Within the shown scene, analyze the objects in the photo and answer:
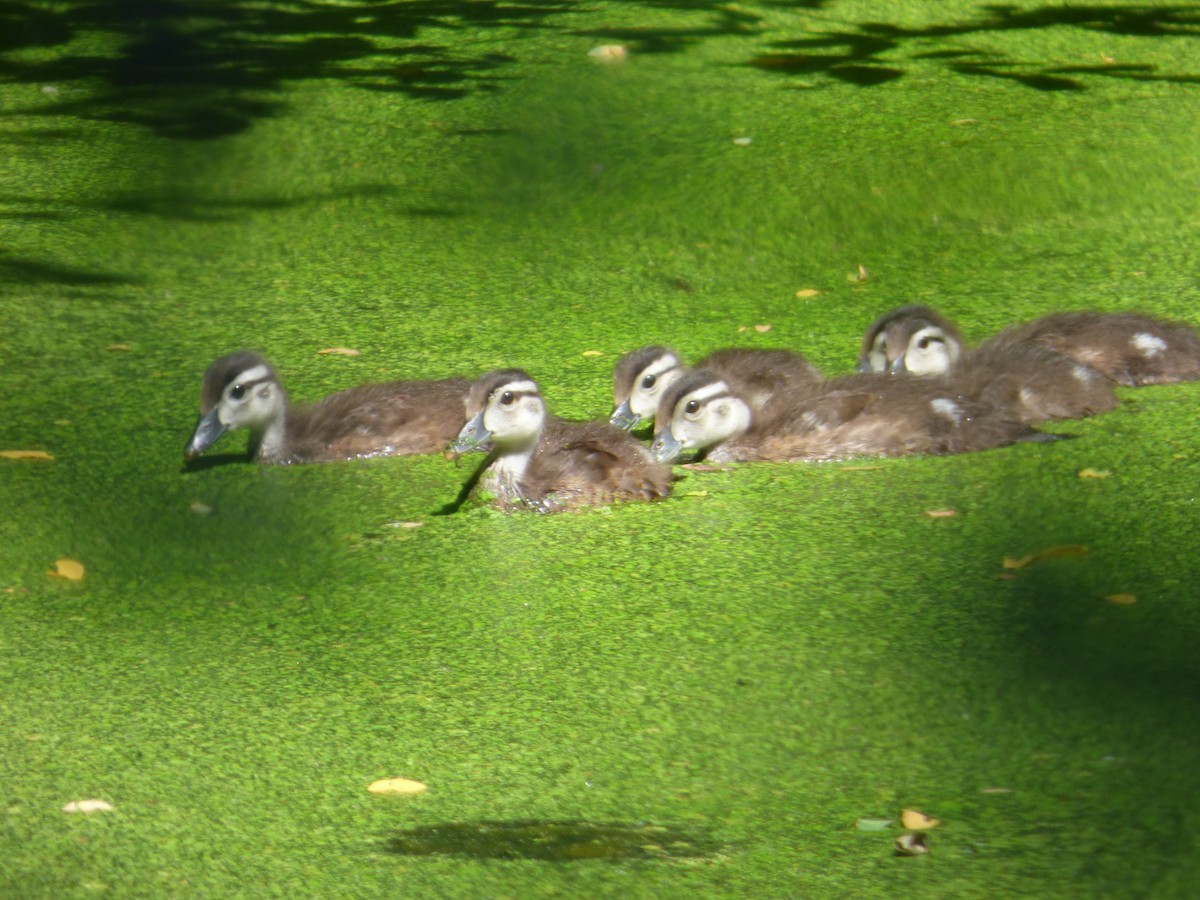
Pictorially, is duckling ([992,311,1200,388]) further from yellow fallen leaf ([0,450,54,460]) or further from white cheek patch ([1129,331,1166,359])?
yellow fallen leaf ([0,450,54,460])

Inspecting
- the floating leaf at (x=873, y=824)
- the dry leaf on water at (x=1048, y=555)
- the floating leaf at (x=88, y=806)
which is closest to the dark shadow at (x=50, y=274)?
the floating leaf at (x=88, y=806)

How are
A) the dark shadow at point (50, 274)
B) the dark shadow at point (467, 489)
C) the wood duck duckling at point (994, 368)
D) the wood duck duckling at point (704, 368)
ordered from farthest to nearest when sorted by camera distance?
the dark shadow at point (50, 274) < the wood duck duckling at point (704, 368) < the wood duck duckling at point (994, 368) < the dark shadow at point (467, 489)

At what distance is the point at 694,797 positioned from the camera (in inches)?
119

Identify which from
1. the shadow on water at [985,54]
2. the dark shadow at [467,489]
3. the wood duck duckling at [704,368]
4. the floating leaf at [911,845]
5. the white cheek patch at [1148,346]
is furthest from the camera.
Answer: the shadow on water at [985,54]

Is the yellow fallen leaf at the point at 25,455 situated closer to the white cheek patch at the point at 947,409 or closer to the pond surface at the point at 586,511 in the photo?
the pond surface at the point at 586,511

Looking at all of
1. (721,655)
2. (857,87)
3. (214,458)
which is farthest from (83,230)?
(721,655)

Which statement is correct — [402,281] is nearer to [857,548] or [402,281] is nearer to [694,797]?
[857,548]

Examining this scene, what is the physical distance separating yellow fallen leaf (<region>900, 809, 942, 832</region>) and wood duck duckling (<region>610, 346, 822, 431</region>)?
2271 mm

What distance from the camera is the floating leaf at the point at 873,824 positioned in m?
2.89

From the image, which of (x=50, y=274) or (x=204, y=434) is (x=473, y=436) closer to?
(x=204, y=434)

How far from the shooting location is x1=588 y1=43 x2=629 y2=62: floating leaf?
8.40 meters

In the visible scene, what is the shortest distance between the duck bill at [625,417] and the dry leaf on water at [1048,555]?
58.2 inches

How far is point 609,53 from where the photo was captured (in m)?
8.45

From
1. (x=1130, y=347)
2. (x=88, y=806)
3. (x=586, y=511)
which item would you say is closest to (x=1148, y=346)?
(x=1130, y=347)
